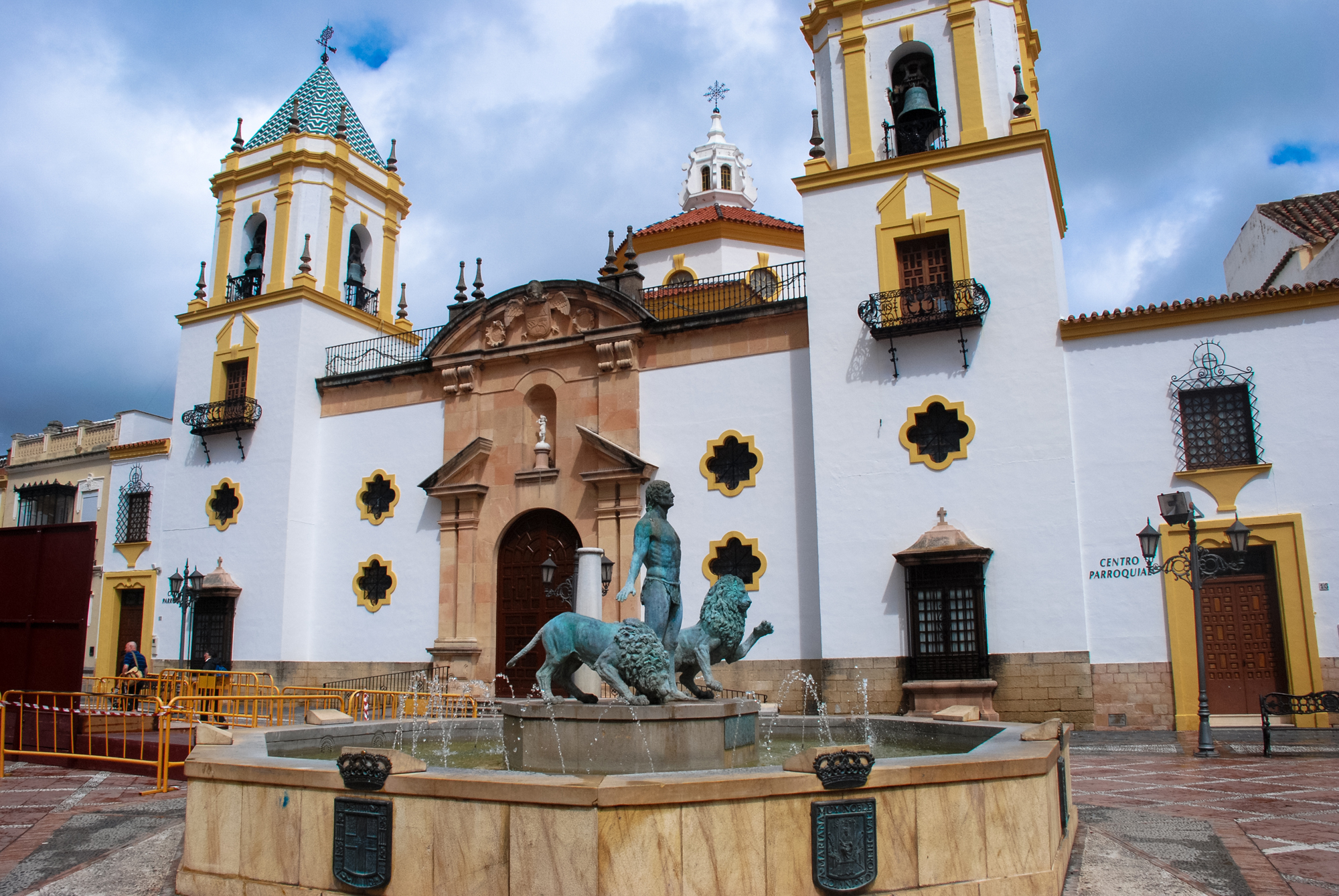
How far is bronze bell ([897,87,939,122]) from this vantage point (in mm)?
15914

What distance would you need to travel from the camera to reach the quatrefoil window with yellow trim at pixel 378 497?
1984cm

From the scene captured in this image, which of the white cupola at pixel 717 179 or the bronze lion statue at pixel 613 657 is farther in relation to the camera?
the white cupola at pixel 717 179

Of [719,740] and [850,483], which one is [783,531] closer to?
[850,483]

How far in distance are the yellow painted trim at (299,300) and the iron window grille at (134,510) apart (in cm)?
397

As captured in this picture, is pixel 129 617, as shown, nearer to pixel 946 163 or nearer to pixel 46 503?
pixel 46 503

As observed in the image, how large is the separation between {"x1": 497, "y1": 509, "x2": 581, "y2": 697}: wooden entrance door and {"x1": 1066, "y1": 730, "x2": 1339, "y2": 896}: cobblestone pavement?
938 centimetres

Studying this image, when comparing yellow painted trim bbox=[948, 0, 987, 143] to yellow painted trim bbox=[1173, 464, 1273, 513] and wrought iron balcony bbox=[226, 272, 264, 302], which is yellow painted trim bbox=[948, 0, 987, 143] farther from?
wrought iron balcony bbox=[226, 272, 264, 302]

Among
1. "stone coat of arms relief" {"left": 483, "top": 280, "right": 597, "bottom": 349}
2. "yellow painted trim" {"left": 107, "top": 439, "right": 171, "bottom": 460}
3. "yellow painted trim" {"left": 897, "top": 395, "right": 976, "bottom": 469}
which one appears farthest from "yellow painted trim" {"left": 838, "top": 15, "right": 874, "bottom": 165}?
"yellow painted trim" {"left": 107, "top": 439, "right": 171, "bottom": 460}

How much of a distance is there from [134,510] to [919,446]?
18.8 meters

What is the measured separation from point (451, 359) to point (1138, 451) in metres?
12.4

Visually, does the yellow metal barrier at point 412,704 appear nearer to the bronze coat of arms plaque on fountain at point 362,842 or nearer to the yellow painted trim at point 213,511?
the yellow painted trim at point 213,511

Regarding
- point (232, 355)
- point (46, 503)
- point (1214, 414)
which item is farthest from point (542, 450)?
point (46, 503)

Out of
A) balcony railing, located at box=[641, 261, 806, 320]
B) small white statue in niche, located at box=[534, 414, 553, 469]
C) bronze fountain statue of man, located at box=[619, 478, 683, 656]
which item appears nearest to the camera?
bronze fountain statue of man, located at box=[619, 478, 683, 656]

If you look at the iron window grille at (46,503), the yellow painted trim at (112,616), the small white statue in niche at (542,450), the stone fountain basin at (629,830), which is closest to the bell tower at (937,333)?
the small white statue in niche at (542,450)
